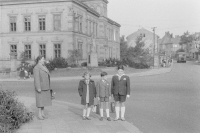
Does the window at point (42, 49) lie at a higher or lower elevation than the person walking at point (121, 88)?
higher

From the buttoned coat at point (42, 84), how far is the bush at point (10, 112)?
30.8 inches

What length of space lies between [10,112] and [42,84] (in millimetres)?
1474

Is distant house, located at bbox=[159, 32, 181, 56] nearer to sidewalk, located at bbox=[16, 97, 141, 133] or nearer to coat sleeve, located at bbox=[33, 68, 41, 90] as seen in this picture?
sidewalk, located at bbox=[16, 97, 141, 133]

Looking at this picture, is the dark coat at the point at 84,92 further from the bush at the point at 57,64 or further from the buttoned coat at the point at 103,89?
the bush at the point at 57,64

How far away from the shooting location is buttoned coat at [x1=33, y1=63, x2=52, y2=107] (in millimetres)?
7656

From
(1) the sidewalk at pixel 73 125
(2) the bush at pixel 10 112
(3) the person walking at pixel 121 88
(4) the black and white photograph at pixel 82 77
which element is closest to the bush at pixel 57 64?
(4) the black and white photograph at pixel 82 77

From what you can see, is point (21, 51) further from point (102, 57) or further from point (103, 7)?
point (103, 7)

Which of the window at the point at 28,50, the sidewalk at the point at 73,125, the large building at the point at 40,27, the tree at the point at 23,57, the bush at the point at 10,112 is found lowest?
the sidewalk at the point at 73,125

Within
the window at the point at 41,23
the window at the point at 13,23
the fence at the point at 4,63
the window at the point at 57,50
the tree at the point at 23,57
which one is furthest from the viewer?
the window at the point at 13,23

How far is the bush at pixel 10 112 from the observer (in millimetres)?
6148

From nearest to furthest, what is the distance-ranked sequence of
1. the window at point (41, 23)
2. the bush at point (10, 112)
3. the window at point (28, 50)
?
the bush at point (10, 112)
the window at point (41, 23)
the window at point (28, 50)

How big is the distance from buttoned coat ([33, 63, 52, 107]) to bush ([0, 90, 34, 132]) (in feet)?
2.57

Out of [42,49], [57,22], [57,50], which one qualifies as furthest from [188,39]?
[42,49]

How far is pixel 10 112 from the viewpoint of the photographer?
645 centimetres
